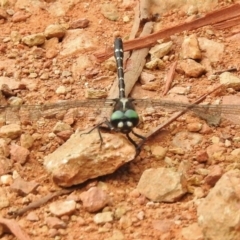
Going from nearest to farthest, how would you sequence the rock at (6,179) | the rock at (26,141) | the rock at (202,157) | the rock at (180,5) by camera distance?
1. the rock at (6,179)
2. the rock at (202,157)
3. the rock at (26,141)
4. the rock at (180,5)

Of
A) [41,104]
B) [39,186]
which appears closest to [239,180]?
[39,186]

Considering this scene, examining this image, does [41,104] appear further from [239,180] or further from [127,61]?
[239,180]

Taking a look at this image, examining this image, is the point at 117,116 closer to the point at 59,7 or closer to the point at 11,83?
the point at 11,83

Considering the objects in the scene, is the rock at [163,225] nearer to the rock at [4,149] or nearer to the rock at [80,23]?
the rock at [4,149]

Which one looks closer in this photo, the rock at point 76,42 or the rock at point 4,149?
the rock at point 4,149

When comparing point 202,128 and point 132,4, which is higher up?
point 132,4

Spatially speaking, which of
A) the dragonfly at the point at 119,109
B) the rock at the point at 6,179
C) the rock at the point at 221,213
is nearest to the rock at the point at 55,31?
the dragonfly at the point at 119,109
